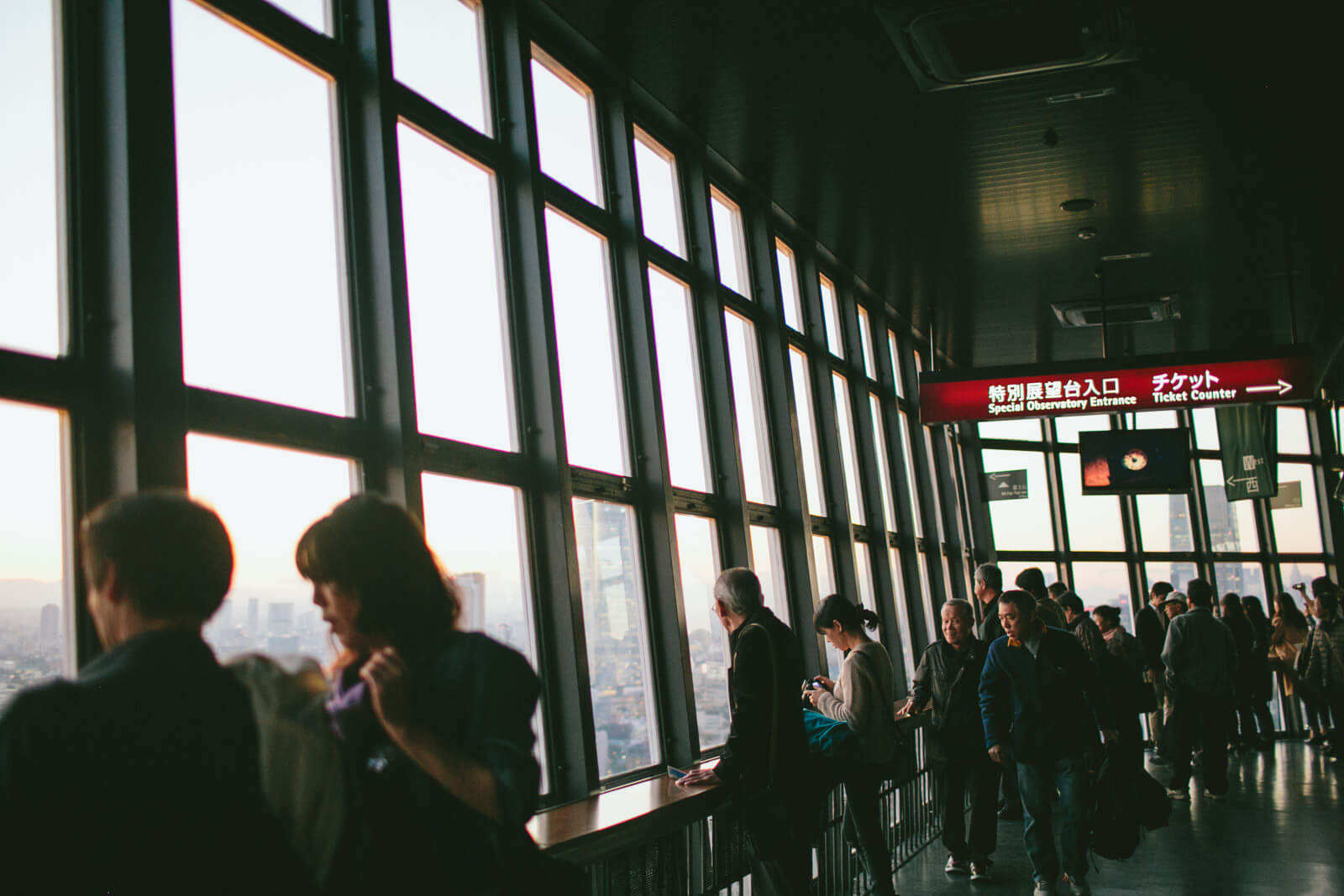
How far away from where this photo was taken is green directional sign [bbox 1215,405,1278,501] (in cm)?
1332

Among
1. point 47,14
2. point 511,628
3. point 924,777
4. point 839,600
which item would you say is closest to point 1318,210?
point 924,777

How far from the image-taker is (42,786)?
3.80 ft

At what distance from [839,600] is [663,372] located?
6.67 ft

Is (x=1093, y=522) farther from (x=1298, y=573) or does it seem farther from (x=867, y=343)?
(x=867, y=343)

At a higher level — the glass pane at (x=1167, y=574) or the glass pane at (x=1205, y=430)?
the glass pane at (x=1205, y=430)

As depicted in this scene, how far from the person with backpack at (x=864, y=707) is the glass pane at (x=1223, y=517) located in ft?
37.3

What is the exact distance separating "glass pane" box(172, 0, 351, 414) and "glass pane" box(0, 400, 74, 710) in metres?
0.50

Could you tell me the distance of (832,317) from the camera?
→ 32.0 feet

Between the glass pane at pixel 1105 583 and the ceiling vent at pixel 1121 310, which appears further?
the glass pane at pixel 1105 583

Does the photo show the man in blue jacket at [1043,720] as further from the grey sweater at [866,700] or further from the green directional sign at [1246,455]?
the green directional sign at [1246,455]

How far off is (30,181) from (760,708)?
271 centimetres

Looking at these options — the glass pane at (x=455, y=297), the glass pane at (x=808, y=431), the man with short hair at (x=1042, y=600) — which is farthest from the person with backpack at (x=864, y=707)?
the glass pane at (x=808, y=431)

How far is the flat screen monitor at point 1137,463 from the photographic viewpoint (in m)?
9.75

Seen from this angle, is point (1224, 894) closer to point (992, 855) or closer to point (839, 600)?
point (992, 855)
